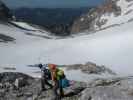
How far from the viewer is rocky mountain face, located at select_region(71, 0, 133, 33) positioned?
526 ft

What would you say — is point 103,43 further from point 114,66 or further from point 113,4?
point 113,4

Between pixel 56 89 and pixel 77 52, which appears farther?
pixel 77 52

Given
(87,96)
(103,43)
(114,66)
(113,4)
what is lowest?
(87,96)

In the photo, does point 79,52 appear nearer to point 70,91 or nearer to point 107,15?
point 70,91

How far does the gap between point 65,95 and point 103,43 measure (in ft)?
170

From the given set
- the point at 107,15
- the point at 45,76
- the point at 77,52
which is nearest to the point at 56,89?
the point at 45,76

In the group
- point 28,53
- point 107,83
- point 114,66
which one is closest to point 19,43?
point 28,53

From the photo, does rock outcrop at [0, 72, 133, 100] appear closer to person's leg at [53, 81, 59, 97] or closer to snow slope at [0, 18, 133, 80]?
person's leg at [53, 81, 59, 97]

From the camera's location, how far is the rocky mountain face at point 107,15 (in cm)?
16032

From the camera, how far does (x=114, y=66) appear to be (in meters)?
54.7

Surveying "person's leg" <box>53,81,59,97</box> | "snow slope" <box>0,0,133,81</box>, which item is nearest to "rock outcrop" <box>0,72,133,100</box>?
"person's leg" <box>53,81,59,97</box>

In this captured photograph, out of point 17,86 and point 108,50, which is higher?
point 108,50

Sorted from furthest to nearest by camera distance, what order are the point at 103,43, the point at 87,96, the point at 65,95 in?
the point at 103,43 < the point at 65,95 < the point at 87,96

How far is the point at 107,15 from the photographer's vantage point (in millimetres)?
173375
